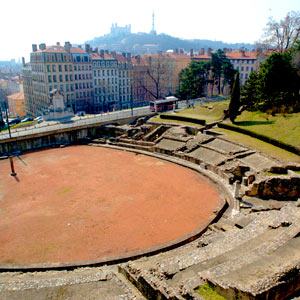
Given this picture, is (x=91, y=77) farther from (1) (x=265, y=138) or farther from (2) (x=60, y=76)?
(1) (x=265, y=138)

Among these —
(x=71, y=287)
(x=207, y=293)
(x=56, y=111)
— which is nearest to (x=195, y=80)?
(x=56, y=111)

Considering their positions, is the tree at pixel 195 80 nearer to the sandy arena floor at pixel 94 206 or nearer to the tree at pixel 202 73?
the tree at pixel 202 73

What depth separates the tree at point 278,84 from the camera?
4162cm

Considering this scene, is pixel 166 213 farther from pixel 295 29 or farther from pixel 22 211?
pixel 295 29

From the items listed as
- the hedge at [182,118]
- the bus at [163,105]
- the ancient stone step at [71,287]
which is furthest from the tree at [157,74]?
the ancient stone step at [71,287]

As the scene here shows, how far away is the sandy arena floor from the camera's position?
19.0 m

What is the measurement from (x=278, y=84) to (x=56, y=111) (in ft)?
126

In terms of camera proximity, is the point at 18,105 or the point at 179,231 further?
→ the point at 18,105

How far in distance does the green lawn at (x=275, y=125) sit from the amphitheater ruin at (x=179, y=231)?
416cm

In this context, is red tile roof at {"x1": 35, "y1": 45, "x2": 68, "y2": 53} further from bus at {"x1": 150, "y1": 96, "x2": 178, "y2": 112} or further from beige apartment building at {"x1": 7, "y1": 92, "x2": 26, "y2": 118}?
bus at {"x1": 150, "y1": 96, "x2": 178, "y2": 112}

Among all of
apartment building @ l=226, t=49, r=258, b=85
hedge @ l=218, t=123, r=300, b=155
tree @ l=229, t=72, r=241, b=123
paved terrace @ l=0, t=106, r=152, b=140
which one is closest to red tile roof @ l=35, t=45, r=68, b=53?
paved terrace @ l=0, t=106, r=152, b=140

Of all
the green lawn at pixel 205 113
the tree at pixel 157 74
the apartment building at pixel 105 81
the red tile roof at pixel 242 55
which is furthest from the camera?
the red tile roof at pixel 242 55

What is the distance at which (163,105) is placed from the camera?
185 feet

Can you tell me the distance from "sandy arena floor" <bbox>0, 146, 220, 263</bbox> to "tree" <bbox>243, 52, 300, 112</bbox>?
2047cm
